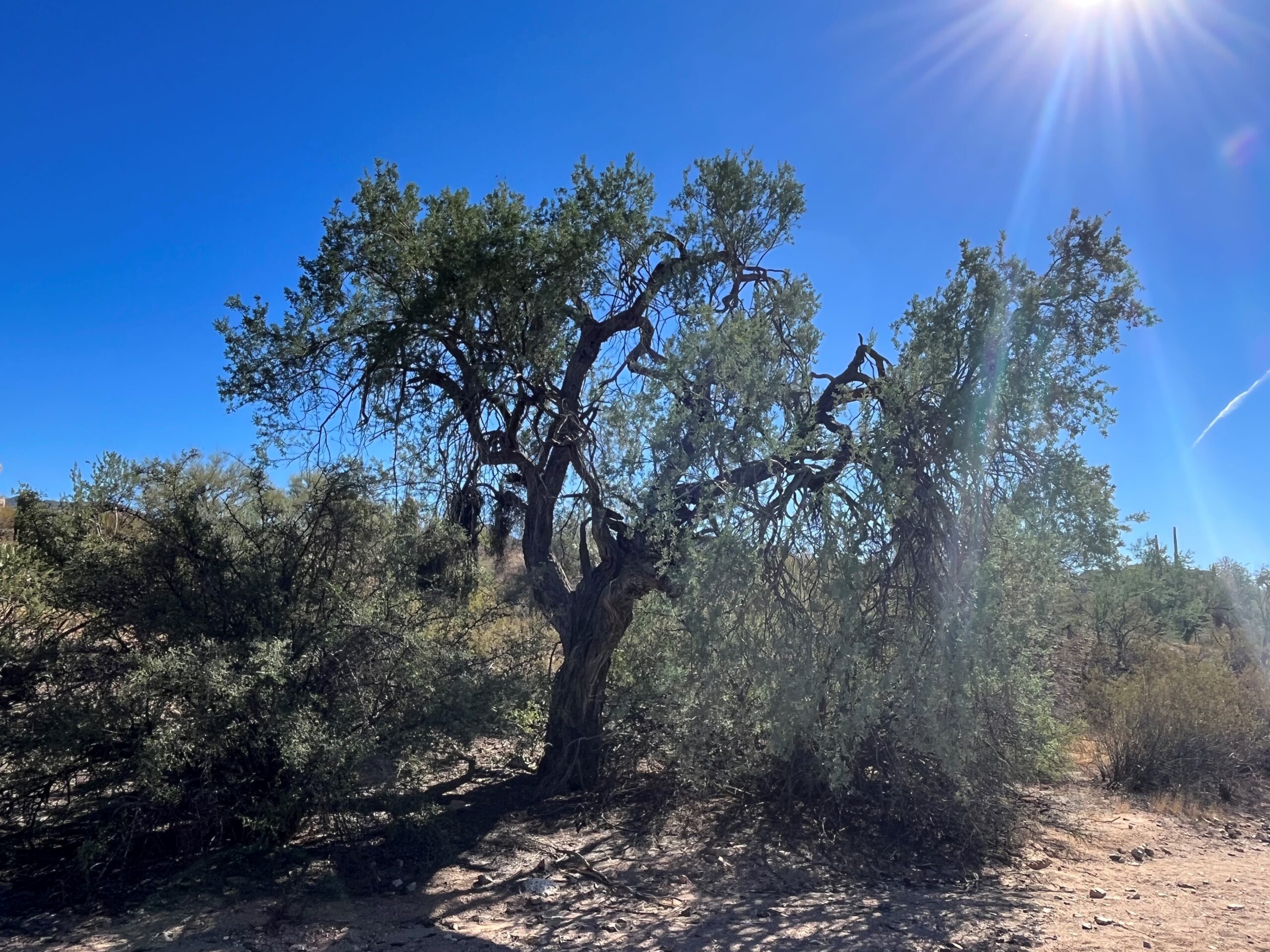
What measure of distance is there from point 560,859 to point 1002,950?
3.75 metres

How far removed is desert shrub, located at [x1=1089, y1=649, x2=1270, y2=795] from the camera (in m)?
12.6

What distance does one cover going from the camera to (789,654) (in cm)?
761

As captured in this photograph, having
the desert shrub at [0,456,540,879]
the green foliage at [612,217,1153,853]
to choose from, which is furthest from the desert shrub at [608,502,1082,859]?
the desert shrub at [0,456,540,879]

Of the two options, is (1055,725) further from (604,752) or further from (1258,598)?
(1258,598)

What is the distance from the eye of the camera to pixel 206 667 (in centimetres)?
644

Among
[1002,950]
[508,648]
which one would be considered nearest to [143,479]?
[508,648]

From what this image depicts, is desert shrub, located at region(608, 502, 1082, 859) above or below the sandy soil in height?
above

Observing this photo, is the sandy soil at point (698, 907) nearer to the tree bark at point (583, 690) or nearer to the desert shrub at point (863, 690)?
the desert shrub at point (863, 690)

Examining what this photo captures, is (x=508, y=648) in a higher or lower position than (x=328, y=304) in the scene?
lower

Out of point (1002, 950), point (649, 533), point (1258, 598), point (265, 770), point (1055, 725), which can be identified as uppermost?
point (1258, 598)

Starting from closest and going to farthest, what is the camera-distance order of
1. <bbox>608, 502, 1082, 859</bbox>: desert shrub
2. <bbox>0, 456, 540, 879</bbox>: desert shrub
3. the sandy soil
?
the sandy soil < <bbox>0, 456, 540, 879</bbox>: desert shrub < <bbox>608, 502, 1082, 859</bbox>: desert shrub

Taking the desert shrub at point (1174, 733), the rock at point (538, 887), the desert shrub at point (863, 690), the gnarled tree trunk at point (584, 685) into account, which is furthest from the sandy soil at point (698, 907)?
the desert shrub at point (1174, 733)

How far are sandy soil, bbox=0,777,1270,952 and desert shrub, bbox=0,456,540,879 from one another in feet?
2.46

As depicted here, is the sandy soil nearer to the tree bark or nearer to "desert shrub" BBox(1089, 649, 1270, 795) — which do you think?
the tree bark
